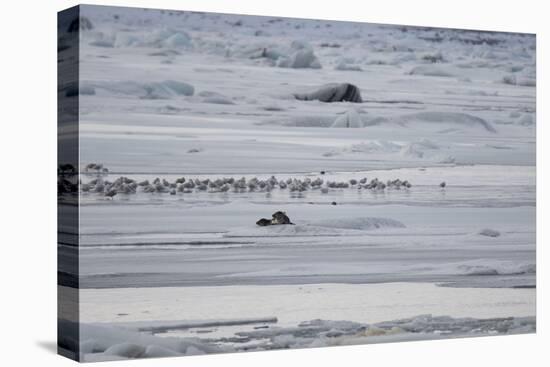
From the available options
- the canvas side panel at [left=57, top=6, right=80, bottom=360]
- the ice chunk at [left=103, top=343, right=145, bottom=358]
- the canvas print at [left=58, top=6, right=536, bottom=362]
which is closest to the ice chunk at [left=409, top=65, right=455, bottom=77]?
the canvas print at [left=58, top=6, right=536, bottom=362]

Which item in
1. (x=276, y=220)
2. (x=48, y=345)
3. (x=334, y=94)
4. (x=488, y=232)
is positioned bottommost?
(x=48, y=345)

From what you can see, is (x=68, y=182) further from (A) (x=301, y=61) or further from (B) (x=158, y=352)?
(A) (x=301, y=61)

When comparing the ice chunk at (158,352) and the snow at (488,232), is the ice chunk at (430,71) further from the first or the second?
the ice chunk at (158,352)

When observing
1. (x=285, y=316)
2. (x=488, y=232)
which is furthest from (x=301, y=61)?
(x=488, y=232)

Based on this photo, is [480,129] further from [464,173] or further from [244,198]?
[244,198]

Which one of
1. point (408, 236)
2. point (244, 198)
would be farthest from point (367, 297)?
point (244, 198)

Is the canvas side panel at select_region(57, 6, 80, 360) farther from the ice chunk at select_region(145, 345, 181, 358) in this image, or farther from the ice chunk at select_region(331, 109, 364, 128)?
the ice chunk at select_region(331, 109, 364, 128)

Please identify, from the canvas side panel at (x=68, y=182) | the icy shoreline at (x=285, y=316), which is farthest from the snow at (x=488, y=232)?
the canvas side panel at (x=68, y=182)
